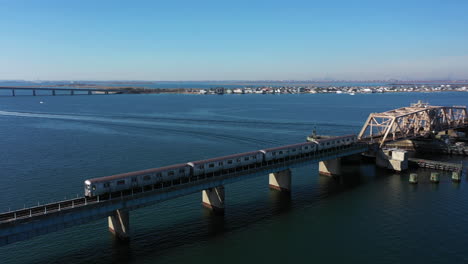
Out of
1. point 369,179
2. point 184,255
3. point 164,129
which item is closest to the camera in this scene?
point 184,255

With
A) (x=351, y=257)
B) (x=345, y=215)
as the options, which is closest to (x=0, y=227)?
(x=351, y=257)

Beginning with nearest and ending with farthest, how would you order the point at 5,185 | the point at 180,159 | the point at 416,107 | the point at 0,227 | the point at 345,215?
the point at 0,227
the point at 345,215
the point at 5,185
the point at 180,159
the point at 416,107

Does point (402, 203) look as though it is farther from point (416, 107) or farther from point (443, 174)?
point (416, 107)

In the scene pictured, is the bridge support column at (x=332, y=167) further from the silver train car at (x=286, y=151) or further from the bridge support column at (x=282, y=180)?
the bridge support column at (x=282, y=180)

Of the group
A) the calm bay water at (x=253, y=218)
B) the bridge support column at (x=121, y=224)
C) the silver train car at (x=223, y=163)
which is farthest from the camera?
the silver train car at (x=223, y=163)

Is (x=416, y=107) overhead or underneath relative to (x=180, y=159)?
overhead

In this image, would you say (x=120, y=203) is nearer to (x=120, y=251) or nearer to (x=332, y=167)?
(x=120, y=251)

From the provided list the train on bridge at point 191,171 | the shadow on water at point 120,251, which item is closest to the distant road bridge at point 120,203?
the train on bridge at point 191,171
